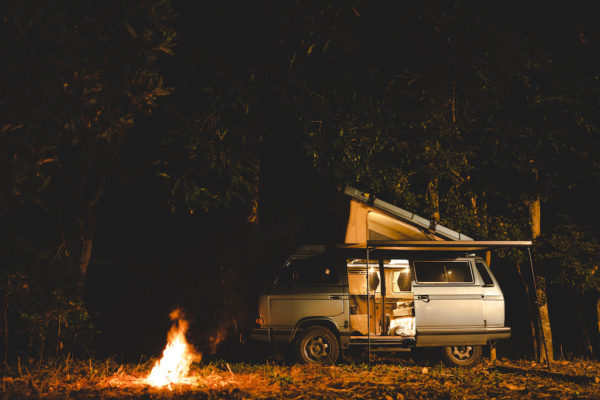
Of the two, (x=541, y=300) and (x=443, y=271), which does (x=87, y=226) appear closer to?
(x=443, y=271)

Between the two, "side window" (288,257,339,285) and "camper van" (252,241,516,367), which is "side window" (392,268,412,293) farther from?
"side window" (288,257,339,285)

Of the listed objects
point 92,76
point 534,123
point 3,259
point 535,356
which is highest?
point 534,123

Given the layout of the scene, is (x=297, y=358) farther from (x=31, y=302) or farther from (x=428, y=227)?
(x=31, y=302)

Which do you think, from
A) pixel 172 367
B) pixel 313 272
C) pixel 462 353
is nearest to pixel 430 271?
pixel 462 353

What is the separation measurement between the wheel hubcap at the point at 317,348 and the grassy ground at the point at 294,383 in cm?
81

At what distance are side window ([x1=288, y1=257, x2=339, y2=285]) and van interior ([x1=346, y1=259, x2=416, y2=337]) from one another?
0.74 m

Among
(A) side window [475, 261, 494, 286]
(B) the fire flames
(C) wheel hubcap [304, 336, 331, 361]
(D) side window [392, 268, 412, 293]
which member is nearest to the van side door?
(A) side window [475, 261, 494, 286]

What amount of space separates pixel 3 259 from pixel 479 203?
9.97 meters

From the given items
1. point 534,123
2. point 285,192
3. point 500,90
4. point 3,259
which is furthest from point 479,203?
point 3,259

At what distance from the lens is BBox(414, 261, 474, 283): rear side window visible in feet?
34.3

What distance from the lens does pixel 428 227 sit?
10.3 m

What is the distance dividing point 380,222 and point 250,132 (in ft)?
11.1

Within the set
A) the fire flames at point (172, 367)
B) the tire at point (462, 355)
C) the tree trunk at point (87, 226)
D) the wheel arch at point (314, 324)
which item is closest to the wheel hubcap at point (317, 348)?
the wheel arch at point (314, 324)

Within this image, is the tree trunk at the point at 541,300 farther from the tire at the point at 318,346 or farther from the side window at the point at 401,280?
the tire at the point at 318,346
